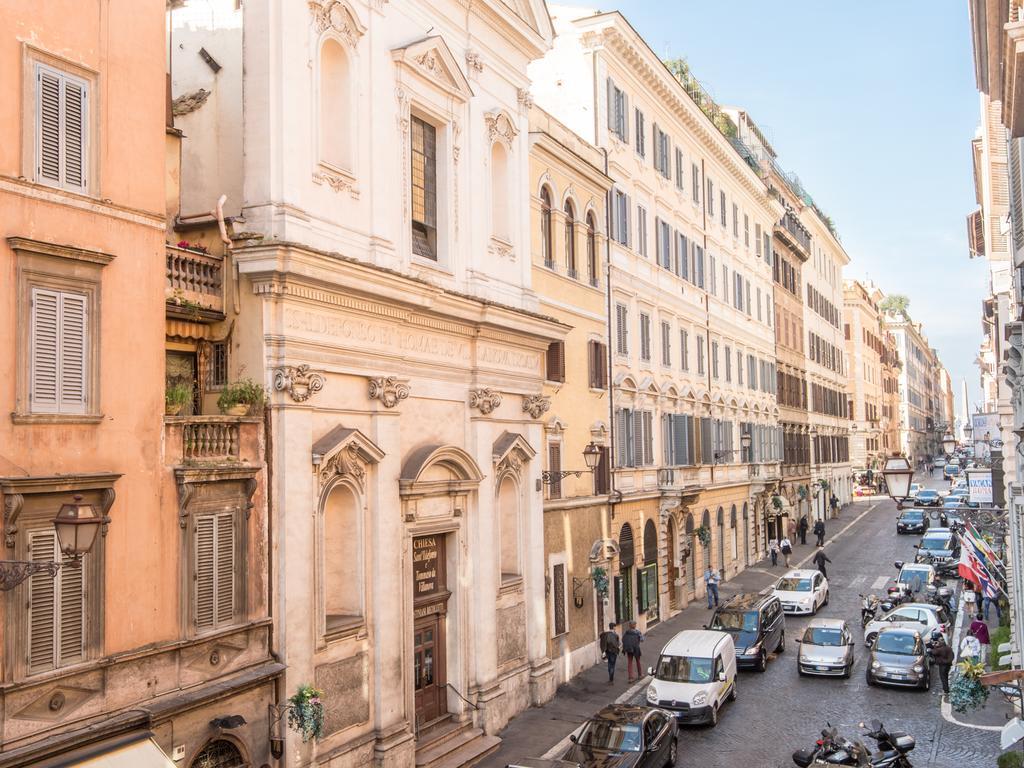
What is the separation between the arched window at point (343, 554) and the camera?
17.8 m

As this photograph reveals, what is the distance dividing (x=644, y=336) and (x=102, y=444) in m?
23.7

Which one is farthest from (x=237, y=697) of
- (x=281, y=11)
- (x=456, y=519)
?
(x=281, y=11)

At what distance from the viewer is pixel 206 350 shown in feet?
53.2

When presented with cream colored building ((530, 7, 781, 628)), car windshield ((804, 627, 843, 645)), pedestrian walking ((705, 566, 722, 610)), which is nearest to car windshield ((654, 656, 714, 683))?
car windshield ((804, 627, 843, 645))

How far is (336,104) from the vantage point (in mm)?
18359

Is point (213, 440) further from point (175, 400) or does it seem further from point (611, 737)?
point (611, 737)

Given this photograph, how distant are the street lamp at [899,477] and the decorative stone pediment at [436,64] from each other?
11732 millimetres

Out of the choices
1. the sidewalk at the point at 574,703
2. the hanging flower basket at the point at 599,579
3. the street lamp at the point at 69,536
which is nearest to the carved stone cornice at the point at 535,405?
the hanging flower basket at the point at 599,579

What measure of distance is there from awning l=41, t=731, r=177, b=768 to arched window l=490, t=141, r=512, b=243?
1457cm

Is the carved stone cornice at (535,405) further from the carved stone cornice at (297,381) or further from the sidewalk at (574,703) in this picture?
the carved stone cornice at (297,381)

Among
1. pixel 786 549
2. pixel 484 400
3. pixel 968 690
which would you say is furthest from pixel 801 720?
pixel 786 549

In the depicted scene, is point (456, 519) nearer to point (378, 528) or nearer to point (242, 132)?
point (378, 528)

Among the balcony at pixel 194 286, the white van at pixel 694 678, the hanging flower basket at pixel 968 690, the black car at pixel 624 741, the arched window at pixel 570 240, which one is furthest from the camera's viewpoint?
the arched window at pixel 570 240

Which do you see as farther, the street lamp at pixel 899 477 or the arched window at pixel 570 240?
the arched window at pixel 570 240
